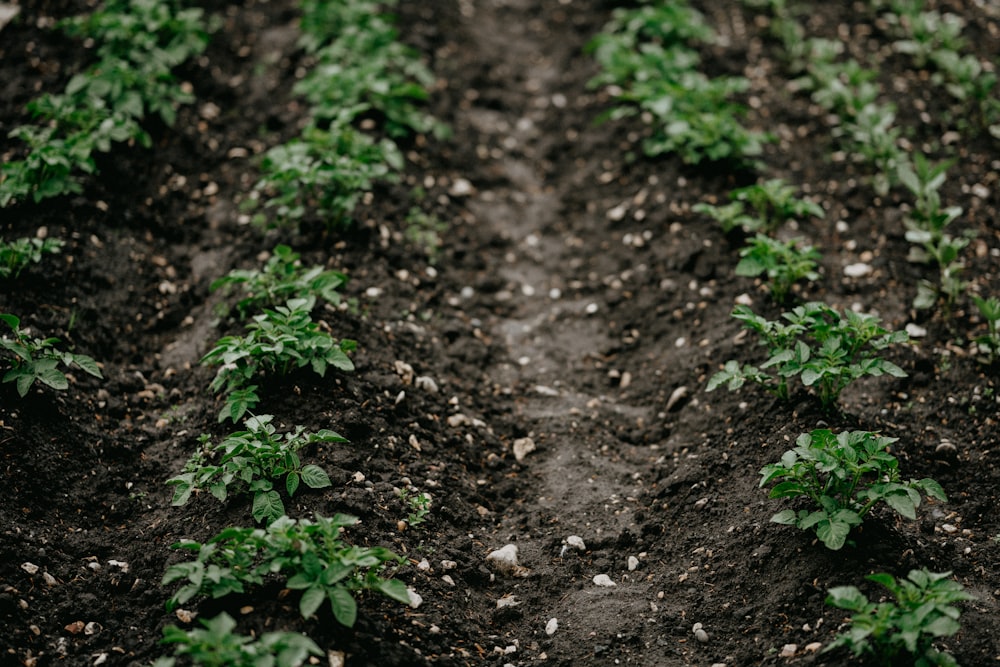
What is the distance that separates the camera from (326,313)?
139 inches

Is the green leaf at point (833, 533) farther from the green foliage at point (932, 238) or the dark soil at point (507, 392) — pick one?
the green foliage at point (932, 238)

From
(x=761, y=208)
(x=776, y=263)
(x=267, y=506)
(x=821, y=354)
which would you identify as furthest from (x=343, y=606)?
(x=761, y=208)

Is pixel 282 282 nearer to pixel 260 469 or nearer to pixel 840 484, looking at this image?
pixel 260 469

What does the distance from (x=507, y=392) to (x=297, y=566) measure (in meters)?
1.56

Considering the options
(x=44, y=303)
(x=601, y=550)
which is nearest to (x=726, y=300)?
(x=601, y=550)

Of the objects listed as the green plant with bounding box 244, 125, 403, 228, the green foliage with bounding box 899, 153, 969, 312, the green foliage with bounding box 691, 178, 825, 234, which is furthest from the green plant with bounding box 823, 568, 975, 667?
the green plant with bounding box 244, 125, 403, 228

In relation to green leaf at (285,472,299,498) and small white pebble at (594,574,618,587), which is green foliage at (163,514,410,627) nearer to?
green leaf at (285,472,299,498)

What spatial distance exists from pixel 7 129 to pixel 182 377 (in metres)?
1.89

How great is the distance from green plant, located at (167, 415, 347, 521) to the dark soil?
0.10 metres

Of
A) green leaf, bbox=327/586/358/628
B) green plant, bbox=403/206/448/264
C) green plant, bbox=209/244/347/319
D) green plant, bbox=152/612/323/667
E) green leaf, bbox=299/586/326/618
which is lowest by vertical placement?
green plant, bbox=403/206/448/264

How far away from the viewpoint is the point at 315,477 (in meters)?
2.76

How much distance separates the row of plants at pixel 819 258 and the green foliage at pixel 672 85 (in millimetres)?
13

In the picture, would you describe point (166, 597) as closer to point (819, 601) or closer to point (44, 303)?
point (44, 303)

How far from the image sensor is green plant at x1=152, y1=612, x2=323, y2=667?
207 cm
